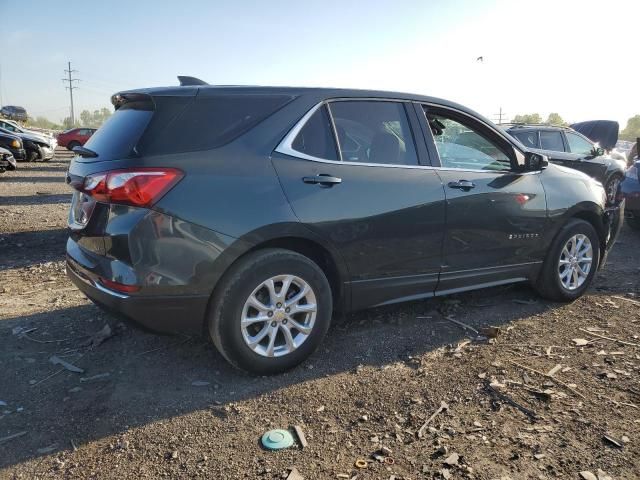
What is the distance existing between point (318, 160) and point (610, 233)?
3.53 m

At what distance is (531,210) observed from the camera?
172 inches

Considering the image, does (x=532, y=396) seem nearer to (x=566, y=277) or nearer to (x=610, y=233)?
(x=566, y=277)

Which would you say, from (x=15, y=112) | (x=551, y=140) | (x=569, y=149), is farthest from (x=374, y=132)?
(x=15, y=112)

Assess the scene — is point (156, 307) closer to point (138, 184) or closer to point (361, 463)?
point (138, 184)

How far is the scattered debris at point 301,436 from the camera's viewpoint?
2582 mm

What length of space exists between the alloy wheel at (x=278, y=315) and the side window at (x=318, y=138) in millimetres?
846

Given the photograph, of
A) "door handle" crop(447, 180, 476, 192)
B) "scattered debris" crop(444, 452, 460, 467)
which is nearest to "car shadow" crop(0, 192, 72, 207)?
"door handle" crop(447, 180, 476, 192)

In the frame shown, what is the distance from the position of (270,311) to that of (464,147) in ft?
7.13

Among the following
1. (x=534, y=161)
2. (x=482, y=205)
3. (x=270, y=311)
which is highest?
(x=534, y=161)

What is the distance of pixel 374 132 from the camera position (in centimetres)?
372

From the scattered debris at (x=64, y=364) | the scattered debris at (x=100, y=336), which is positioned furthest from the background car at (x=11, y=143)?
the scattered debris at (x=64, y=364)

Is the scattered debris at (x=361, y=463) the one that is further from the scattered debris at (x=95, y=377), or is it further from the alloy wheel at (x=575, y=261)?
the alloy wheel at (x=575, y=261)

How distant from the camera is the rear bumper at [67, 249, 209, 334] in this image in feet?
9.37

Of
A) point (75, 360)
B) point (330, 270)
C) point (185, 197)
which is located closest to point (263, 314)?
point (330, 270)
